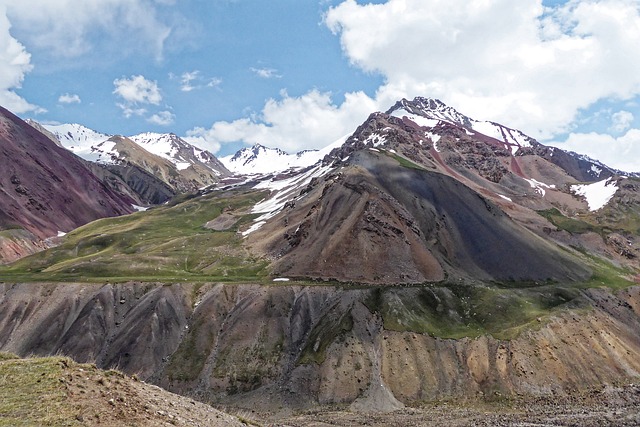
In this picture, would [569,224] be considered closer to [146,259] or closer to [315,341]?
[315,341]

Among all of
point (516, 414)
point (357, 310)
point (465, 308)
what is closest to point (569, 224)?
point (465, 308)

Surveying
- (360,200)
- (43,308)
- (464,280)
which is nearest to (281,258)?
(360,200)

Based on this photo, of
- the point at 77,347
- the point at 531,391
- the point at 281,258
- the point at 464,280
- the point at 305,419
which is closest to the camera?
the point at 305,419

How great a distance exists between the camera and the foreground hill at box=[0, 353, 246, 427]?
72.2 feet

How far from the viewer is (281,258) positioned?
123 m

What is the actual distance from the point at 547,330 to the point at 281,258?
62.7m

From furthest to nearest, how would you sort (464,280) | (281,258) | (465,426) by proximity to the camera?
(281,258) → (464,280) → (465,426)

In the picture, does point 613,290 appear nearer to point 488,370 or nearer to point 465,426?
point 488,370

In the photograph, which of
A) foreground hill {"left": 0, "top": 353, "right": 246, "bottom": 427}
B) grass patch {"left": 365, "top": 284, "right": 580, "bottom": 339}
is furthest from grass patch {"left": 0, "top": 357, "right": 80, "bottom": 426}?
grass patch {"left": 365, "top": 284, "right": 580, "bottom": 339}

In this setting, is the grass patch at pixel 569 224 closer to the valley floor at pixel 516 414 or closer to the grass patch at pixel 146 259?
the valley floor at pixel 516 414

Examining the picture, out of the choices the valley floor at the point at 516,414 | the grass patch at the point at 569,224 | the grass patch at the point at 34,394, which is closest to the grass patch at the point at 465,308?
the valley floor at the point at 516,414

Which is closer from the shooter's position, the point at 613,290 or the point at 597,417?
the point at 597,417

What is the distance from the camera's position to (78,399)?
2331 centimetres

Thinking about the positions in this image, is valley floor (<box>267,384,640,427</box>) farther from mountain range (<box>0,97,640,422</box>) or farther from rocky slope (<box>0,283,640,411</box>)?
mountain range (<box>0,97,640,422</box>)
